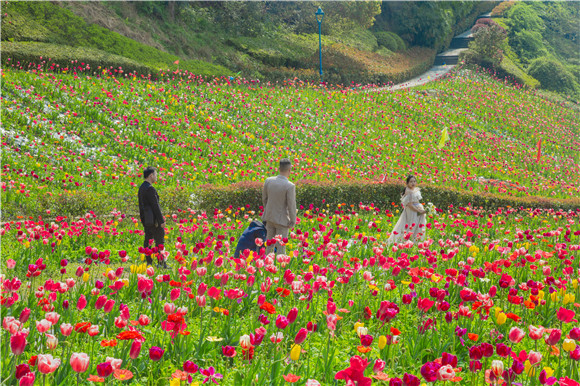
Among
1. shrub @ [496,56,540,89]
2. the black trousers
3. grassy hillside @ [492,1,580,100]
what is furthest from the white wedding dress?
grassy hillside @ [492,1,580,100]

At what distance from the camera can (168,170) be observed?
12.8m

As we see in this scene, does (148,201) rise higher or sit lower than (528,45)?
lower

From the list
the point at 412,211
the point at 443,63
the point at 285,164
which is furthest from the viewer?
the point at 443,63

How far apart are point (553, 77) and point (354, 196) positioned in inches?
1528

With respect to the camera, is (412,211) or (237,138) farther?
(237,138)

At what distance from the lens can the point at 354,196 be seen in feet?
41.5

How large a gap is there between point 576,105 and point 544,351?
42.3 m

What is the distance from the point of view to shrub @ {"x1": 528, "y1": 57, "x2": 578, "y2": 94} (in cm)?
4266

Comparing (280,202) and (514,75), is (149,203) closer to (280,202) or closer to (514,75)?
(280,202)

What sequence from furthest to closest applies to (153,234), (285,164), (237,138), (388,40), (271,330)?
(388,40), (237,138), (153,234), (285,164), (271,330)

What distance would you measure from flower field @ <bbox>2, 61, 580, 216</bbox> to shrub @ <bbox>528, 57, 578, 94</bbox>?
58.4ft

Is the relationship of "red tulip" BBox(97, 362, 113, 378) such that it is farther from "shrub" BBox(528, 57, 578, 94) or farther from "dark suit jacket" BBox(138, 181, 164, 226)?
"shrub" BBox(528, 57, 578, 94)

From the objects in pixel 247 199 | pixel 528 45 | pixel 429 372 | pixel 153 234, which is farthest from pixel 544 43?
pixel 429 372

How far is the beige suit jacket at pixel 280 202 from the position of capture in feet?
21.3
